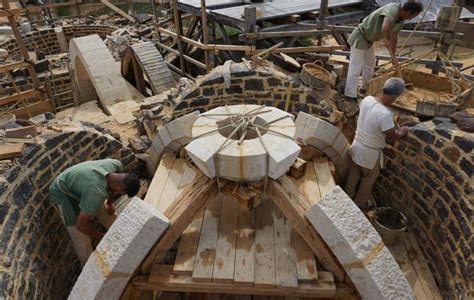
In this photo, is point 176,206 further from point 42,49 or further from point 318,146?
point 42,49

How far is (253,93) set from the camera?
16.7ft

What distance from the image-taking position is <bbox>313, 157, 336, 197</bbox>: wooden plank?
3.75 meters

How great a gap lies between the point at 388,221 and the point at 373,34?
9.19ft

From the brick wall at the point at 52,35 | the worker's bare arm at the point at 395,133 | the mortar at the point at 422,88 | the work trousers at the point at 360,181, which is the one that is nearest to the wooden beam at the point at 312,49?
the mortar at the point at 422,88

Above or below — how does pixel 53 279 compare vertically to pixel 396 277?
below

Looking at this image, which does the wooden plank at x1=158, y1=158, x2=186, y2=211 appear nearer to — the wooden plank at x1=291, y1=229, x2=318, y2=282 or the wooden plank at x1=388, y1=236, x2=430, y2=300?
the wooden plank at x1=291, y1=229, x2=318, y2=282

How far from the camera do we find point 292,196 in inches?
118

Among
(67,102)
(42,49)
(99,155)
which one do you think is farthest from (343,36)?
(42,49)

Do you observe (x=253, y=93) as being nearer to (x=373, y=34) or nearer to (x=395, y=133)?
(x=373, y=34)

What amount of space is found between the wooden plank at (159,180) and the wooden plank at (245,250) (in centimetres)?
97

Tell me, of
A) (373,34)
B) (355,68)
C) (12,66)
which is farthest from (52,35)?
(373,34)

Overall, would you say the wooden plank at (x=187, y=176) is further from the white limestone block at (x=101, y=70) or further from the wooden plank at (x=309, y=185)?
the white limestone block at (x=101, y=70)

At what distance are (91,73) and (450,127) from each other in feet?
28.0

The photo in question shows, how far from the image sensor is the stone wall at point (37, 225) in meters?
3.17
